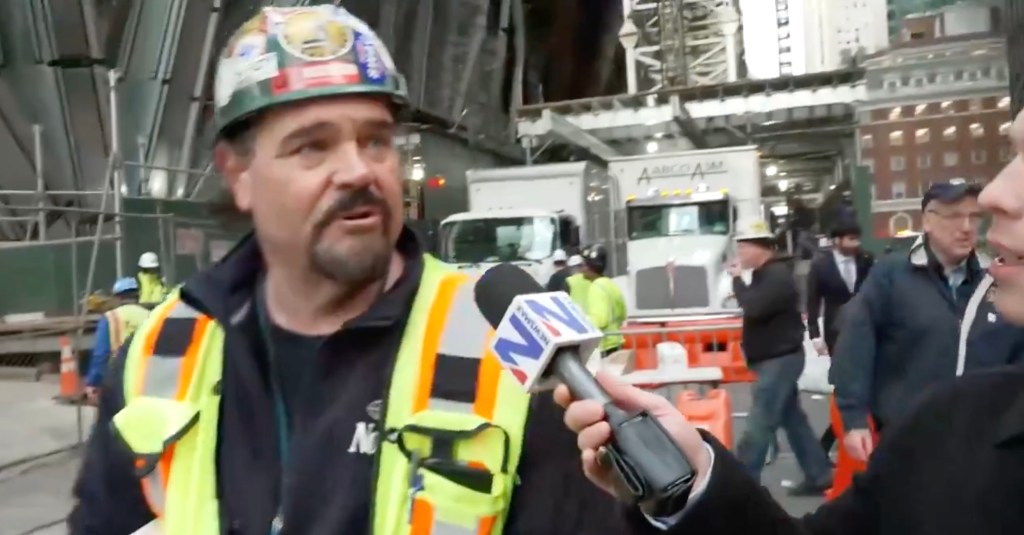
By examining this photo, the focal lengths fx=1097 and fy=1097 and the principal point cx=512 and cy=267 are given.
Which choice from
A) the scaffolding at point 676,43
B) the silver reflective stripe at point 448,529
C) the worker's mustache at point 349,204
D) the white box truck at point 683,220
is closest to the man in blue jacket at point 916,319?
the worker's mustache at point 349,204

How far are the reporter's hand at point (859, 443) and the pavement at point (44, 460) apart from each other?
1.39 metres

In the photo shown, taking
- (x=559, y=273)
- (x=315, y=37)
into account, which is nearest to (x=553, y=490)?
(x=315, y=37)

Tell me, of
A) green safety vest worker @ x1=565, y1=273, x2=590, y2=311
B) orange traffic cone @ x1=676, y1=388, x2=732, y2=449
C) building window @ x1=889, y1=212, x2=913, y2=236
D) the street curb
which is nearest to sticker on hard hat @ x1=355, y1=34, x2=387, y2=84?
orange traffic cone @ x1=676, y1=388, x2=732, y2=449

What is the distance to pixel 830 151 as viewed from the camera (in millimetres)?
34750

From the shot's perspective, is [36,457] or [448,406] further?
[36,457]

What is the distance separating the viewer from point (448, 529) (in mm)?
1699

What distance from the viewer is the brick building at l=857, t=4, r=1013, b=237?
1563 cm

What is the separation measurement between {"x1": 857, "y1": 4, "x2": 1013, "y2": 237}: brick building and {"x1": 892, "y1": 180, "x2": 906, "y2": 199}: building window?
16 millimetres

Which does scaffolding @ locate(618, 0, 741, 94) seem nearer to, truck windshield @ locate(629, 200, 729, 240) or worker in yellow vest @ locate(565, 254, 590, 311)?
truck windshield @ locate(629, 200, 729, 240)

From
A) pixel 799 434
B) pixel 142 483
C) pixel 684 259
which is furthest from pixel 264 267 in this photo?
pixel 684 259

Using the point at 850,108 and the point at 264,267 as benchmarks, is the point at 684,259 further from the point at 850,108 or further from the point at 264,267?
the point at 264,267

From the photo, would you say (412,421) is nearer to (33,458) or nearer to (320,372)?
(320,372)

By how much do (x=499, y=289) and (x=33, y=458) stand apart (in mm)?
9259

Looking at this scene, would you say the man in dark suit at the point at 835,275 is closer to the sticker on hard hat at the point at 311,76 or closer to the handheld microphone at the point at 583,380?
the sticker on hard hat at the point at 311,76
